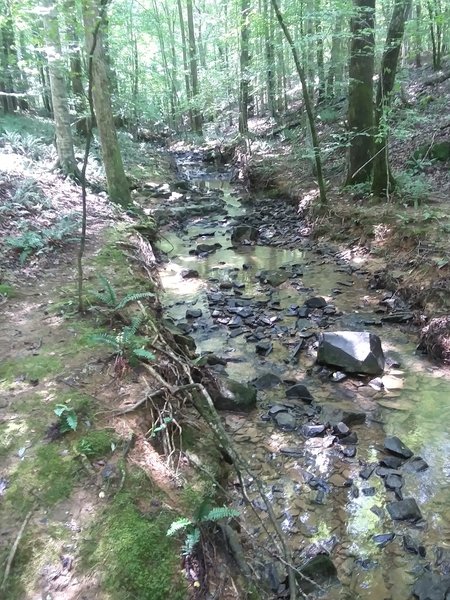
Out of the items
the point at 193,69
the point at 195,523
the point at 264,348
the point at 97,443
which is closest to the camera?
the point at 195,523

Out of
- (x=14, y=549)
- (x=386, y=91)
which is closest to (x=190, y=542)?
(x=14, y=549)

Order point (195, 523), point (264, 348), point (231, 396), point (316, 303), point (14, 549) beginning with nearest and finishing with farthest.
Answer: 1. point (14, 549)
2. point (195, 523)
3. point (231, 396)
4. point (264, 348)
5. point (316, 303)

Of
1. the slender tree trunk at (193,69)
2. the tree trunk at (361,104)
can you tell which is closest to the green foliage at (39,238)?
the tree trunk at (361,104)

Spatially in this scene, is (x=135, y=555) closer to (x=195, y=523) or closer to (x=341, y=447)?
(x=195, y=523)

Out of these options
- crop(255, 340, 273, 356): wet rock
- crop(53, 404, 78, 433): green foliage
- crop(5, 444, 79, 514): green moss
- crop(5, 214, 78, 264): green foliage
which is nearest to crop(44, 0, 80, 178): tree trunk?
crop(5, 214, 78, 264): green foliage

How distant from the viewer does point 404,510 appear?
4133 millimetres

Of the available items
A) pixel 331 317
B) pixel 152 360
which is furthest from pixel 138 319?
pixel 331 317

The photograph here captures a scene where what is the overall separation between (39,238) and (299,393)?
5453 mm

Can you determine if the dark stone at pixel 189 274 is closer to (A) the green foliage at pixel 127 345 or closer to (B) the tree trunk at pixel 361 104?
(B) the tree trunk at pixel 361 104

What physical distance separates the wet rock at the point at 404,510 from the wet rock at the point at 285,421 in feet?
4.76

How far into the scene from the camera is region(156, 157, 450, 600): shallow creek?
379 cm

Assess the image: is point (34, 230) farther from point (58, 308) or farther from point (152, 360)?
point (152, 360)

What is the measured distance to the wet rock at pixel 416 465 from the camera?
4.64 meters

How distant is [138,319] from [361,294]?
5.09 m
